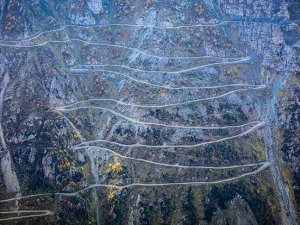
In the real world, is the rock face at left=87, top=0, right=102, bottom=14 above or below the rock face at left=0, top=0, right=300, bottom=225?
above

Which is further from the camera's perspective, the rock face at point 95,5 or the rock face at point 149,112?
the rock face at point 95,5

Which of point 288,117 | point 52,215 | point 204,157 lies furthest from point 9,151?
point 288,117

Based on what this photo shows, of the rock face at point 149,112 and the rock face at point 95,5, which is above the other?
the rock face at point 95,5

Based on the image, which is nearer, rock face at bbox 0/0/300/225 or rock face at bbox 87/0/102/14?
rock face at bbox 0/0/300/225

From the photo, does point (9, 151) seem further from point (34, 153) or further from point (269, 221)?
point (269, 221)

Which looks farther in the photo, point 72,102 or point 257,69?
point 257,69

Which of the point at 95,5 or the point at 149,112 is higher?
the point at 95,5

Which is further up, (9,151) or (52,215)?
(9,151)

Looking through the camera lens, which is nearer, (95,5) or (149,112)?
(149,112)
